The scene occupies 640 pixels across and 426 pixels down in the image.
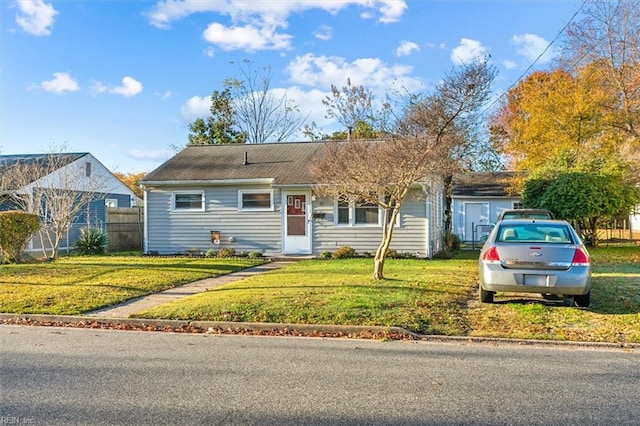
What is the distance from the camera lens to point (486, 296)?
28.7 feet

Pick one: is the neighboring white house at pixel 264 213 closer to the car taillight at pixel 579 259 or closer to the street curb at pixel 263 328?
the car taillight at pixel 579 259

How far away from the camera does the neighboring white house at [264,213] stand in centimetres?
1741

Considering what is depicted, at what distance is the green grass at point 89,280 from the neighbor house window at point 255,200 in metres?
2.60

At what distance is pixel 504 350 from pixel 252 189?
13.3 m

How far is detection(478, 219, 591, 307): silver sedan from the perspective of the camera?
7.76 metres

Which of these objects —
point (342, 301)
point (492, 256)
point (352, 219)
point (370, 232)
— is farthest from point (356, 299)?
point (352, 219)

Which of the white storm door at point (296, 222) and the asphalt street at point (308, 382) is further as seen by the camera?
the white storm door at point (296, 222)

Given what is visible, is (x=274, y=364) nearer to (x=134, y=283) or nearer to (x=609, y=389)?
(x=609, y=389)

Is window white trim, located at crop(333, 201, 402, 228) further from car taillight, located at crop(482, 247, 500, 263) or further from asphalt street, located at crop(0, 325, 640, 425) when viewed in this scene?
asphalt street, located at crop(0, 325, 640, 425)

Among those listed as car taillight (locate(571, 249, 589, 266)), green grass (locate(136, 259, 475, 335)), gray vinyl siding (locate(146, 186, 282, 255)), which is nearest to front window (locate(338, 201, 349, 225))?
gray vinyl siding (locate(146, 186, 282, 255))

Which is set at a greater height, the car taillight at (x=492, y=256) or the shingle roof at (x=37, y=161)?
the shingle roof at (x=37, y=161)

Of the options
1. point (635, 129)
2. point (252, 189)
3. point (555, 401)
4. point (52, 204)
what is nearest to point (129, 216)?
point (52, 204)

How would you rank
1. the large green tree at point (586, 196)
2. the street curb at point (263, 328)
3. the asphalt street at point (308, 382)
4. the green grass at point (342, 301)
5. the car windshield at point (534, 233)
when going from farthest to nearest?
the large green tree at point (586, 196) < the car windshield at point (534, 233) < the green grass at point (342, 301) < the street curb at point (263, 328) < the asphalt street at point (308, 382)

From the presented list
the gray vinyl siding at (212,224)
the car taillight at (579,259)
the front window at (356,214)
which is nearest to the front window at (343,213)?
the front window at (356,214)
